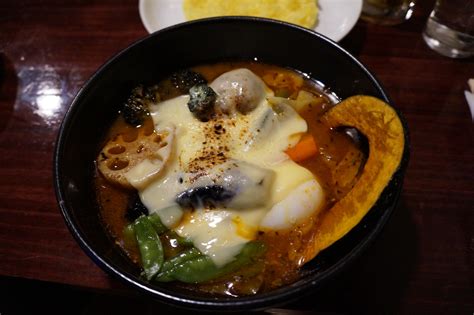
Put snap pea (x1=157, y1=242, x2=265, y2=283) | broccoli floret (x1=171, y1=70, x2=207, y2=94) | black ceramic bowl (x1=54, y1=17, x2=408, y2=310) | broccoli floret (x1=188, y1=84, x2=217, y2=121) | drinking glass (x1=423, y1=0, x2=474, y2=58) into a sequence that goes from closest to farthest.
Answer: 1. black ceramic bowl (x1=54, y1=17, x2=408, y2=310)
2. snap pea (x1=157, y1=242, x2=265, y2=283)
3. broccoli floret (x1=188, y1=84, x2=217, y2=121)
4. broccoli floret (x1=171, y1=70, x2=207, y2=94)
5. drinking glass (x1=423, y1=0, x2=474, y2=58)

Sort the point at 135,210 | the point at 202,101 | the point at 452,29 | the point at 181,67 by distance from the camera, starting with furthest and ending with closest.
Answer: the point at 452,29
the point at 181,67
the point at 202,101
the point at 135,210

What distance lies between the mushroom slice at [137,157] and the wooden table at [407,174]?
0.30 metres

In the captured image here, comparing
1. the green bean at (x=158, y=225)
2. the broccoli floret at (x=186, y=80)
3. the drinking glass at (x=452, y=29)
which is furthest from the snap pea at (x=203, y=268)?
the drinking glass at (x=452, y=29)

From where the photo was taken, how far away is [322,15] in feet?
6.51

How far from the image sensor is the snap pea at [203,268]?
3.88ft

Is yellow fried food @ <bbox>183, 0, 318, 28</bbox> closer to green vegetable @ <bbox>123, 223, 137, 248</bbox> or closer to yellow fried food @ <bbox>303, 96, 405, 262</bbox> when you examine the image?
yellow fried food @ <bbox>303, 96, 405, 262</bbox>

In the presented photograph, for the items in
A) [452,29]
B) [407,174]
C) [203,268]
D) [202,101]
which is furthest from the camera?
[452,29]

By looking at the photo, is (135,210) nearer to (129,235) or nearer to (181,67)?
(129,235)

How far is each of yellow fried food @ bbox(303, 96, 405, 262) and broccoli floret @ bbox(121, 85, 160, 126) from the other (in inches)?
27.4

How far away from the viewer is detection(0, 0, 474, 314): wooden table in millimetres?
1320

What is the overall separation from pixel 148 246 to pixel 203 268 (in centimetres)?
18

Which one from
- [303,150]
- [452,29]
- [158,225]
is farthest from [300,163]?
[452,29]

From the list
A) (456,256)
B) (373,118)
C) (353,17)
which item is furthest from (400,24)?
(456,256)

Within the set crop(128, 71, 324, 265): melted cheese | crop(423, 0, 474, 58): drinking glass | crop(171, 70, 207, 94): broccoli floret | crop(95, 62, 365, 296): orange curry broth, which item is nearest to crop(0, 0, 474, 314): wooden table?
crop(423, 0, 474, 58): drinking glass
